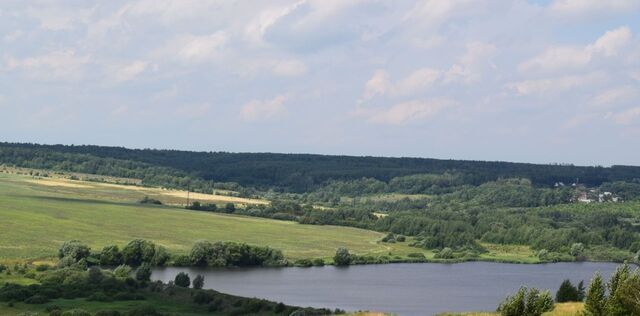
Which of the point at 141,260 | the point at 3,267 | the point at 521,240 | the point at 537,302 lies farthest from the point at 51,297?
the point at 521,240

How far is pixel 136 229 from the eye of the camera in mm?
134000

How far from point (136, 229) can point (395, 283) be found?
4645 centimetres

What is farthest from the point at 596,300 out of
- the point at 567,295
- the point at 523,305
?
the point at 567,295

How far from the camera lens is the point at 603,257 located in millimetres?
141750

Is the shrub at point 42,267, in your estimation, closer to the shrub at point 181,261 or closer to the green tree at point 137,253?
the green tree at point 137,253

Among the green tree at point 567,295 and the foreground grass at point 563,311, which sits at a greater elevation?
the foreground grass at point 563,311

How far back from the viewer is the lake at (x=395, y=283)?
277 ft

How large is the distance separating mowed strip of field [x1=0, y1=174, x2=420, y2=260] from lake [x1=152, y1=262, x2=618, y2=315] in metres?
12.3

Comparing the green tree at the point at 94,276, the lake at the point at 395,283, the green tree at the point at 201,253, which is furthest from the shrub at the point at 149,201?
the green tree at the point at 94,276

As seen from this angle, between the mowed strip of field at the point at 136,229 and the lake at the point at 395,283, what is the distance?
40.4 feet

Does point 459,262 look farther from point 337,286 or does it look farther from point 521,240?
point 337,286

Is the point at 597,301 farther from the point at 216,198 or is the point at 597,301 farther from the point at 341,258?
the point at 216,198

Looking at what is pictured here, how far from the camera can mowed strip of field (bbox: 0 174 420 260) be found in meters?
120

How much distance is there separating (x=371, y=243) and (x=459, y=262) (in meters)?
16.3
